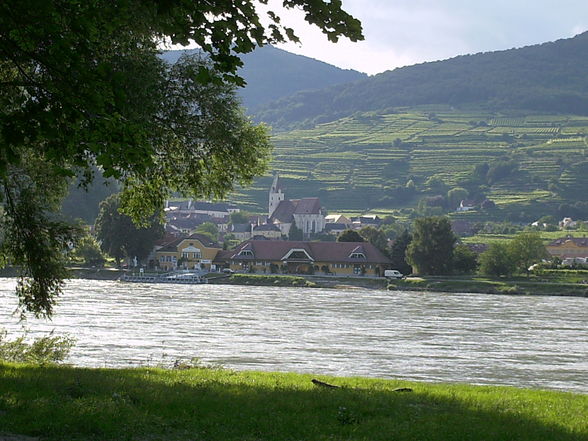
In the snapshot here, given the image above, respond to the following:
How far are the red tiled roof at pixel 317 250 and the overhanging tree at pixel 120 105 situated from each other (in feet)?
273

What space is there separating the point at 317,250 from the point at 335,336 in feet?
243

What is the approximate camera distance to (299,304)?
57.5 m

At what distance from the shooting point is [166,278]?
93188 mm

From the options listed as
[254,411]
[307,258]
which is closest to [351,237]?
[307,258]

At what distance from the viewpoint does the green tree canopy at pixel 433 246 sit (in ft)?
301

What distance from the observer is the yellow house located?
4385 inches

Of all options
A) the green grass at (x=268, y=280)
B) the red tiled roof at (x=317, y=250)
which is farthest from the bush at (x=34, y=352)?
the red tiled roof at (x=317, y=250)

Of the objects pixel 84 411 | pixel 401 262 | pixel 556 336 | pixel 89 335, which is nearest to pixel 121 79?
pixel 84 411

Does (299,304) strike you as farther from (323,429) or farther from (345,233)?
(345,233)

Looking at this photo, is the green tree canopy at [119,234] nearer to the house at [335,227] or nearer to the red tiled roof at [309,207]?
the red tiled roof at [309,207]

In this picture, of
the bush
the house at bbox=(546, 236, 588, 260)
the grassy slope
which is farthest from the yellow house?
the grassy slope

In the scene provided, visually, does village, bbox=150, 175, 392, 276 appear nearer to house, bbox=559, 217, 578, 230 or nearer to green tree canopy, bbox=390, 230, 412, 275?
green tree canopy, bbox=390, 230, 412, 275

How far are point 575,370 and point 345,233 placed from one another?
87136 millimetres

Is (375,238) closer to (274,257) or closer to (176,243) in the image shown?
(274,257)
